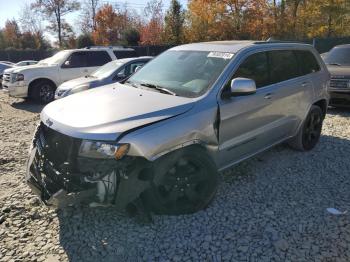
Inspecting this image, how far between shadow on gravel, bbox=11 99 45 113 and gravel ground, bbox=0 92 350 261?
6.27 metres

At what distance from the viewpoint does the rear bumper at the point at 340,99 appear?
350 inches

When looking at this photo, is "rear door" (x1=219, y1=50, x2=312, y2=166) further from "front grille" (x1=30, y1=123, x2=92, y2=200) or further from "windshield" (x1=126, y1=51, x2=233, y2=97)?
"front grille" (x1=30, y1=123, x2=92, y2=200)

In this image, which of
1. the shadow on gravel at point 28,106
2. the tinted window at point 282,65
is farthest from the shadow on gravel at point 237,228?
the shadow on gravel at point 28,106

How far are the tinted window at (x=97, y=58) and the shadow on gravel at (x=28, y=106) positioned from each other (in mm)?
2284

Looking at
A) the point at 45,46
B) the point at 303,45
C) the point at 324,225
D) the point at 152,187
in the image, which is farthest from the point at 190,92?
the point at 45,46

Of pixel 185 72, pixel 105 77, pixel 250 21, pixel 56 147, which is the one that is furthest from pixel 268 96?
pixel 250 21

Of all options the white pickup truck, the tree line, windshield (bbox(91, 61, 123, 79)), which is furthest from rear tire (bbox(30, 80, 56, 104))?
the tree line

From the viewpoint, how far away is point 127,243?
3.40m

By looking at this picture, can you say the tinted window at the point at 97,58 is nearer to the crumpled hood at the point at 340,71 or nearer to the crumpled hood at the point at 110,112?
the crumpled hood at the point at 340,71

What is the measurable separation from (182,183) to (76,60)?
9719 mm

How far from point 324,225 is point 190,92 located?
78.1 inches

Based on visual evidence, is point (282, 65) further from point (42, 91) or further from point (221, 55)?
point (42, 91)

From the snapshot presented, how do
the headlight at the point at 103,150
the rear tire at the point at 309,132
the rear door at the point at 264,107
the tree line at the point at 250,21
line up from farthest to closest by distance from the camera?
the tree line at the point at 250,21
the rear tire at the point at 309,132
the rear door at the point at 264,107
the headlight at the point at 103,150

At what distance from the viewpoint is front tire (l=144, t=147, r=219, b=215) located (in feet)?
11.4
